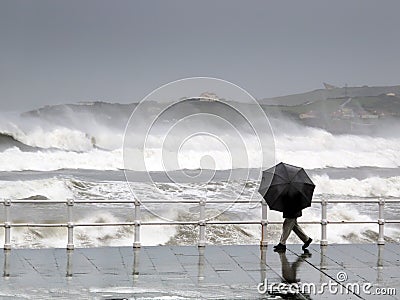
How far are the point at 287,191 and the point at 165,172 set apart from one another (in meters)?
35.8

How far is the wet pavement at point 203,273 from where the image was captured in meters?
10.2

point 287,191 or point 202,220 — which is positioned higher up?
point 287,191

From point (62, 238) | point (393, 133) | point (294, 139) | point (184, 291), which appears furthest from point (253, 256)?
point (393, 133)

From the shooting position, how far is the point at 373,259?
41.6 ft

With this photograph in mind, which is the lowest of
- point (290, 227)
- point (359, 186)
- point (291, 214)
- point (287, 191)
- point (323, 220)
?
point (359, 186)

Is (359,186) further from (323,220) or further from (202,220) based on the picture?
(202,220)

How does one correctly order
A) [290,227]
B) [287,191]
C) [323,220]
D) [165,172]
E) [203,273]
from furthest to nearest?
1. [165,172]
2. [323,220]
3. [290,227]
4. [287,191]
5. [203,273]

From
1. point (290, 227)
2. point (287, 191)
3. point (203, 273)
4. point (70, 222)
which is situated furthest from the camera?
point (290, 227)

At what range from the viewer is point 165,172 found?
1917 inches

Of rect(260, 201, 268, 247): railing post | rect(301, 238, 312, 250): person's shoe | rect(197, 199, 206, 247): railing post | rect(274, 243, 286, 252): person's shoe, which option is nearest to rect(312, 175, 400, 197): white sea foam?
rect(260, 201, 268, 247): railing post

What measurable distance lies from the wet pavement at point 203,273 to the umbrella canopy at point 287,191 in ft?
2.42

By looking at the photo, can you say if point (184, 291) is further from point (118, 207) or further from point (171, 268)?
point (118, 207)

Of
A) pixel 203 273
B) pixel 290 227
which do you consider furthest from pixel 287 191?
pixel 203 273

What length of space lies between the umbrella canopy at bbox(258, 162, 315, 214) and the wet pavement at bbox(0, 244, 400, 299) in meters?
0.74
